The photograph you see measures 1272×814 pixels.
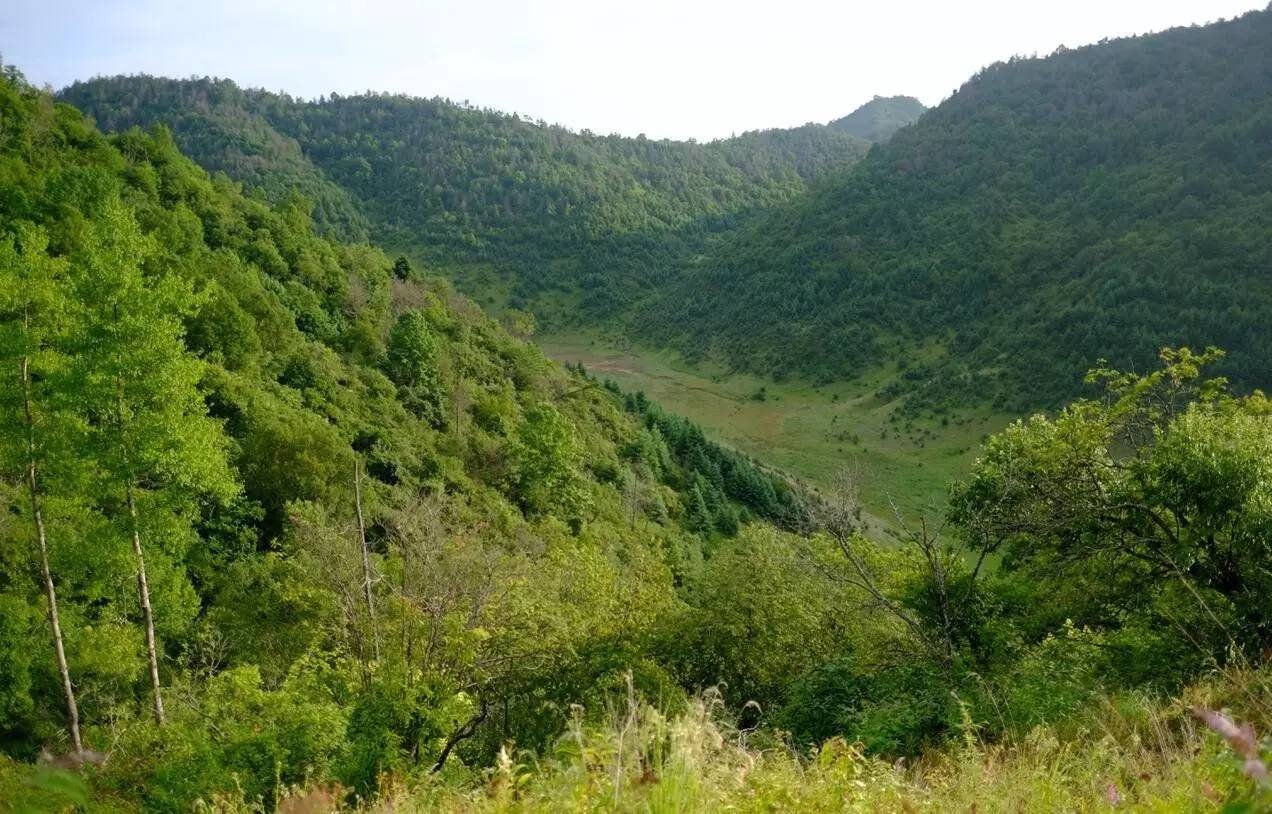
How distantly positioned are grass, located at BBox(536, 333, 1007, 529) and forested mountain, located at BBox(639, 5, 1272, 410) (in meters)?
5.11

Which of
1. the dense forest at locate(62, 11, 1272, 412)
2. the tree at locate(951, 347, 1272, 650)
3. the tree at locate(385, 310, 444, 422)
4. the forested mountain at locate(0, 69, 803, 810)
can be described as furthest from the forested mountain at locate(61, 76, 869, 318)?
Answer: the tree at locate(951, 347, 1272, 650)

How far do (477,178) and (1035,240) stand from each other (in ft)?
384

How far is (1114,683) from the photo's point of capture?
9.15 metres

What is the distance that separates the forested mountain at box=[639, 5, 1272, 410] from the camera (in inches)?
3041

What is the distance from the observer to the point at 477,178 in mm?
166625

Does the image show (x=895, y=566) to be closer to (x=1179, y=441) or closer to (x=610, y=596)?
(x=610, y=596)

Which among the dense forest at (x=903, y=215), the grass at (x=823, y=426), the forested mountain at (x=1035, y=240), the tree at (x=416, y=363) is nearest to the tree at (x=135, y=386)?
the tree at (x=416, y=363)

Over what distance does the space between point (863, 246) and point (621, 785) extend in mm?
125662

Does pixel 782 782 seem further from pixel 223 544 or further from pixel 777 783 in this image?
pixel 223 544

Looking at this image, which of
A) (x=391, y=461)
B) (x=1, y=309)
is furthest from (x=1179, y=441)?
(x=391, y=461)

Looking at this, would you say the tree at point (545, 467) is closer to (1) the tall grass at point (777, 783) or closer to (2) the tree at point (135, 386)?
(2) the tree at point (135, 386)

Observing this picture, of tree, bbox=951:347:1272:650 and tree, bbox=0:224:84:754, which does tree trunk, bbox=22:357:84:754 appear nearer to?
tree, bbox=0:224:84:754

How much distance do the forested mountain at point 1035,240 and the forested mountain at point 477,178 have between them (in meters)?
27.1

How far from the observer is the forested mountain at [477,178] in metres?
143
